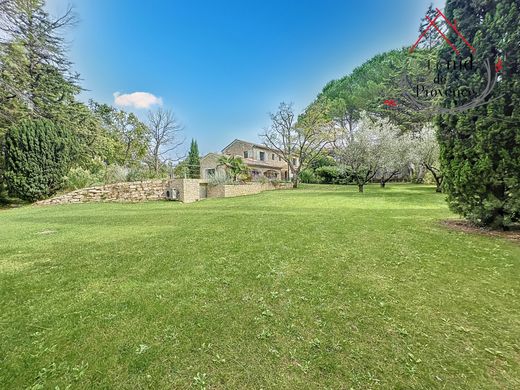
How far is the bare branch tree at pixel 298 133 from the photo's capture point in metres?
21.9

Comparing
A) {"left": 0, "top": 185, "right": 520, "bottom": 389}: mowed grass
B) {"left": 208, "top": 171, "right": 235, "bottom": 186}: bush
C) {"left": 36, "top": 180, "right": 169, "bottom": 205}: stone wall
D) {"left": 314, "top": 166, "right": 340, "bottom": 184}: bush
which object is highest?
{"left": 314, "top": 166, "right": 340, "bottom": 184}: bush

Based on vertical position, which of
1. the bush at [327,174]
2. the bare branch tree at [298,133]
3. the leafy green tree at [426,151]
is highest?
the bare branch tree at [298,133]

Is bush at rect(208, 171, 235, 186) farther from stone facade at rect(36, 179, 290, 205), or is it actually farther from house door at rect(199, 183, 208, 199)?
stone facade at rect(36, 179, 290, 205)

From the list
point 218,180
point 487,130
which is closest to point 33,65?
point 218,180

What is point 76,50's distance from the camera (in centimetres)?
1546

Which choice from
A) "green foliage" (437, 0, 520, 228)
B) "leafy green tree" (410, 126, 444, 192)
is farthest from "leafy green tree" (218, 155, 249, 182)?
"green foliage" (437, 0, 520, 228)

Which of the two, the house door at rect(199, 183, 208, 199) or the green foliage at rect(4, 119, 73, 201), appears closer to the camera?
the green foliage at rect(4, 119, 73, 201)

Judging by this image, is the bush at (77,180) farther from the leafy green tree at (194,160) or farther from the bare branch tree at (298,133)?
the bare branch tree at (298,133)

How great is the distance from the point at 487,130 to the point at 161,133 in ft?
87.5

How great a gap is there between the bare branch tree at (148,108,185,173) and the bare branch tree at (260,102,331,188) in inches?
407

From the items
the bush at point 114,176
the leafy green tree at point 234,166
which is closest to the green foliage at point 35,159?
the bush at point 114,176

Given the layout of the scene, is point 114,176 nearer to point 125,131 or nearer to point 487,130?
point 125,131

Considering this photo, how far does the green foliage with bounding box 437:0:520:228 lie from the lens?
15.3ft

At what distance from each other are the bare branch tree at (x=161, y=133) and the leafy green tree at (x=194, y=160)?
353cm
